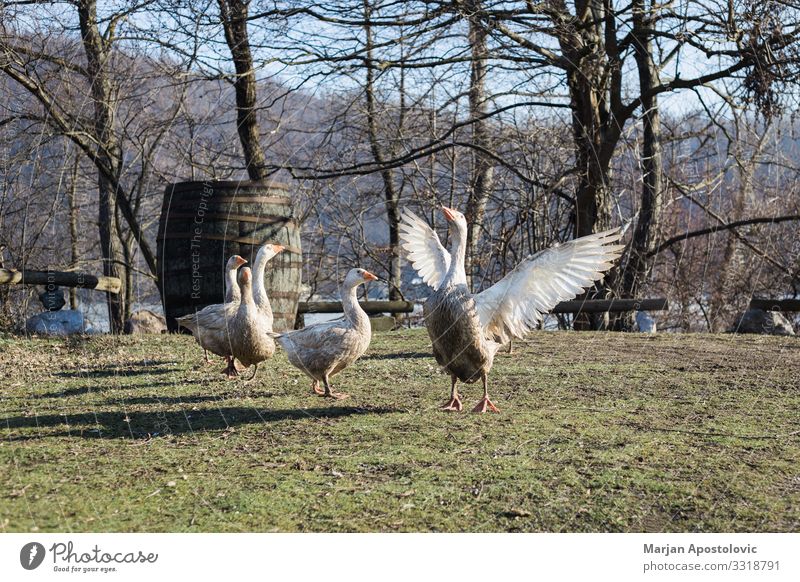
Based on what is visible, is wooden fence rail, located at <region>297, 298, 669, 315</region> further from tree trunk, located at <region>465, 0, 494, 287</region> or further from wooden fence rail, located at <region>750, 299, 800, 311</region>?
tree trunk, located at <region>465, 0, 494, 287</region>

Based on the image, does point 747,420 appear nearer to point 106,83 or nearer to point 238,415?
point 238,415

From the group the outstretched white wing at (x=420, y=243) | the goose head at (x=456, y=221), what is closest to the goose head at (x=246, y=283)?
the outstretched white wing at (x=420, y=243)

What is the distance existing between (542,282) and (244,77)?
592cm

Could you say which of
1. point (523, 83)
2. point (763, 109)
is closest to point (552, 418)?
point (763, 109)

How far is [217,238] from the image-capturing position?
9109 mm

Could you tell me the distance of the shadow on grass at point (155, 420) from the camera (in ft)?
15.5

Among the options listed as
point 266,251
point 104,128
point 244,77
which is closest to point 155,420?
point 266,251

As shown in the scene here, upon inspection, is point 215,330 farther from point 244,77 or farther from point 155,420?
point 244,77

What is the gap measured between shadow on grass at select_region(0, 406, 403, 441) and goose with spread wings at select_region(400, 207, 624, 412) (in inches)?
22.1

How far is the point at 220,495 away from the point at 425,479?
919mm

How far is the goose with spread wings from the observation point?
5309mm

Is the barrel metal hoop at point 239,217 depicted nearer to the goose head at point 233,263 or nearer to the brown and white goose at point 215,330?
the goose head at point 233,263

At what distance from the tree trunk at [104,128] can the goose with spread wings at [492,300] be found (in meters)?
4.67

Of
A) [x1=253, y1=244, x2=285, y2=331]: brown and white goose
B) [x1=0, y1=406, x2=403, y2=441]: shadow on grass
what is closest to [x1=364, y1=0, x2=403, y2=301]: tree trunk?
[x1=253, y1=244, x2=285, y2=331]: brown and white goose
